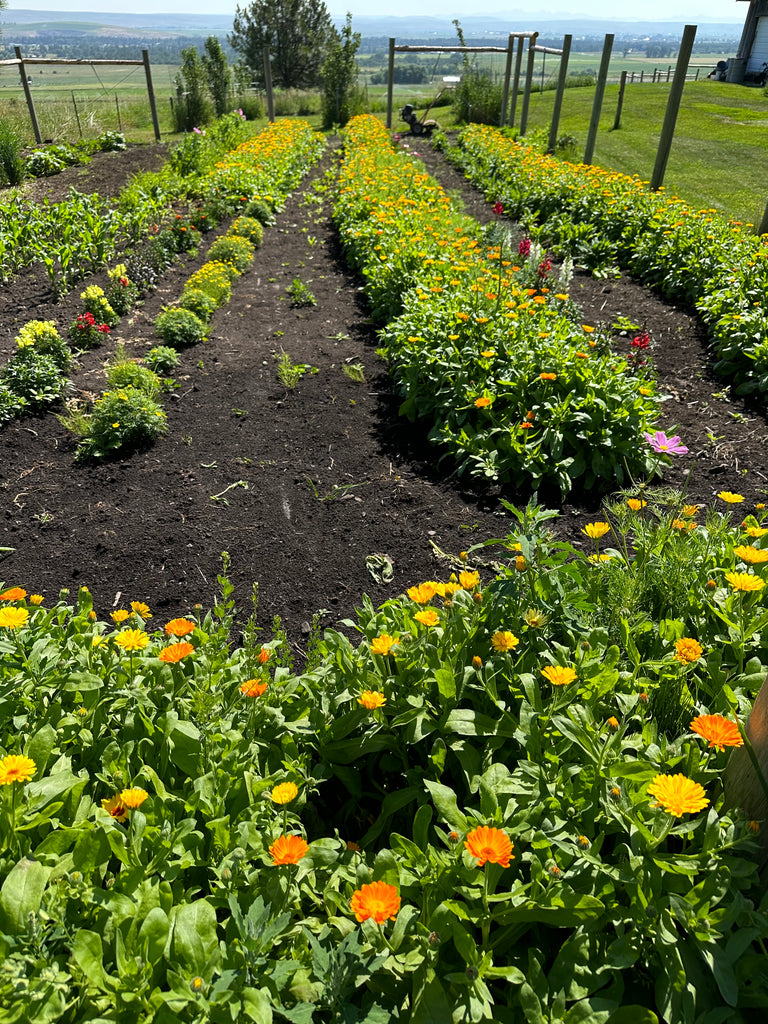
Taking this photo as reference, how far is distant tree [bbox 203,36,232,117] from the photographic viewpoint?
19.6 m

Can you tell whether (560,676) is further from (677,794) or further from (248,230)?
(248,230)

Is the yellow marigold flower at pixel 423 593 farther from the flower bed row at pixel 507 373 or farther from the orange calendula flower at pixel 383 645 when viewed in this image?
the flower bed row at pixel 507 373

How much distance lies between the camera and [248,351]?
591cm

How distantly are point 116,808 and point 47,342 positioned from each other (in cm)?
462

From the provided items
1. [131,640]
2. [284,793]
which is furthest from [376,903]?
[131,640]

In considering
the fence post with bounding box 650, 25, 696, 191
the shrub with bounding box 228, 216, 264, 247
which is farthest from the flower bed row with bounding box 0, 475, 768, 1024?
the fence post with bounding box 650, 25, 696, 191

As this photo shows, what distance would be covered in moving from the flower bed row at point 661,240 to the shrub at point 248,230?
344 centimetres

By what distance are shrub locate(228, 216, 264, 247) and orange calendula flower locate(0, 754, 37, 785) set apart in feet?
26.6

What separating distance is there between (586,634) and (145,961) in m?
1.30

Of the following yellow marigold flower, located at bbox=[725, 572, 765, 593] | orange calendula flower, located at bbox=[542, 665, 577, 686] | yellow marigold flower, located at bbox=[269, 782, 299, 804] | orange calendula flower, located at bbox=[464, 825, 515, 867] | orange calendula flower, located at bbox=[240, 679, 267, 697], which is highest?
yellow marigold flower, located at bbox=[725, 572, 765, 593]

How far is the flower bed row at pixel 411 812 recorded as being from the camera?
132 centimetres

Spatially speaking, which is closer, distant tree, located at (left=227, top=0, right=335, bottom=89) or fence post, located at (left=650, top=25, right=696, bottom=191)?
fence post, located at (left=650, top=25, right=696, bottom=191)

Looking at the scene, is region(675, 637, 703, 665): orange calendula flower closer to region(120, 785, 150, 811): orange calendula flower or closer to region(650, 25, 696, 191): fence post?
region(120, 785, 150, 811): orange calendula flower

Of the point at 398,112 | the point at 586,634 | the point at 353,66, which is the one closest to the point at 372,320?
the point at 586,634
